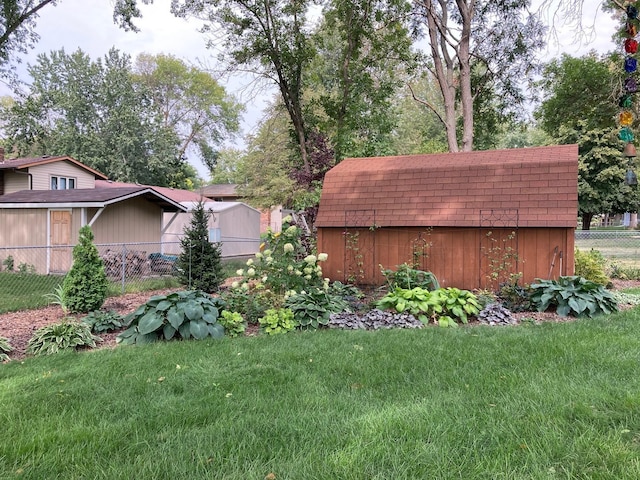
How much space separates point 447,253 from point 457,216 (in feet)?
2.44

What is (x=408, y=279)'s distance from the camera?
21.7 feet

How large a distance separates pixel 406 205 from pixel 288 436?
6.47m

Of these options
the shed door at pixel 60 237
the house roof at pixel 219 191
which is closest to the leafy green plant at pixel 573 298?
the shed door at pixel 60 237

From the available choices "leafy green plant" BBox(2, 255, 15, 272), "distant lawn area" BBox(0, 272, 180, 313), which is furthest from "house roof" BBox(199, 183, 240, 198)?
"distant lawn area" BBox(0, 272, 180, 313)

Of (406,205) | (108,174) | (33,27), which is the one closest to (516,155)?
(406,205)

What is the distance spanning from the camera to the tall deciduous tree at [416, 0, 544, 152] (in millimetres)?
13312

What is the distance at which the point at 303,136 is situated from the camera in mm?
12688

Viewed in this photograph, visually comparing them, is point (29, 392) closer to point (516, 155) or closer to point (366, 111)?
point (516, 155)

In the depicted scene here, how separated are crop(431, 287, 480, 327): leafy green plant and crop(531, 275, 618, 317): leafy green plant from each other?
3.65ft

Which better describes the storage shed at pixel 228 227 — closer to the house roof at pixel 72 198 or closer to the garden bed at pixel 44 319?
the house roof at pixel 72 198

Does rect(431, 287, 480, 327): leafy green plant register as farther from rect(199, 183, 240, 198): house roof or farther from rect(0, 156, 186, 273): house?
rect(199, 183, 240, 198): house roof

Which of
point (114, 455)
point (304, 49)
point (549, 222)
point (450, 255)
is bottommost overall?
point (114, 455)

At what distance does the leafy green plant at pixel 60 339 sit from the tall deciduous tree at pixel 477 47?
11584mm

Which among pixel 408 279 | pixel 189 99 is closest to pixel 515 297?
pixel 408 279
